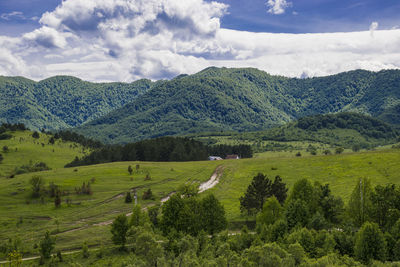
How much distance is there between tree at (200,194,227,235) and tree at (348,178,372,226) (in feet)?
90.7

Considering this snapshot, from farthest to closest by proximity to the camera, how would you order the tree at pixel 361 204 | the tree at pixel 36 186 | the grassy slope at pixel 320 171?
the grassy slope at pixel 320 171, the tree at pixel 36 186, the tree at pixel 361 204

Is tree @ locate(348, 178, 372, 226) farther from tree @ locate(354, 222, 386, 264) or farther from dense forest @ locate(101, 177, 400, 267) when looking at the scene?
tree @ locate(354, 222, 386, 264)

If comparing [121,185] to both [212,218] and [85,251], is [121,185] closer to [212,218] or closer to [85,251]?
[85,251]

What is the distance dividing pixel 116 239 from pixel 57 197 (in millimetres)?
39496

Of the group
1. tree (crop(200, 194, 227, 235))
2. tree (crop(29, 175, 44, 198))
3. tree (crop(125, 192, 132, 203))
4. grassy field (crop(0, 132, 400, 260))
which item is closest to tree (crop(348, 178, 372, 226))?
grassy field (crop(0, 132, 400, 260))

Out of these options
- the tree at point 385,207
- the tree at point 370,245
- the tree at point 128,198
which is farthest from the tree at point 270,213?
the tree at point 128,198

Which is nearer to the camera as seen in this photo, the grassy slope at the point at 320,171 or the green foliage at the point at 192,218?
the green foliage at the point at 192,218

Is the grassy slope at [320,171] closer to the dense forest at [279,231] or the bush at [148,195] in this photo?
the dense forest at [279,231]

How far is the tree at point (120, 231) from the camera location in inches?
2824

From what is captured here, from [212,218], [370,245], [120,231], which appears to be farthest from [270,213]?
[120,231]

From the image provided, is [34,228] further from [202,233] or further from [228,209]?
[228,209]

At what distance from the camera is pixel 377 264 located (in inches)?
2007

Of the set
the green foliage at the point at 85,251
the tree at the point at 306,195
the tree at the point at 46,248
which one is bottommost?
the green foliage at the point at 85,251

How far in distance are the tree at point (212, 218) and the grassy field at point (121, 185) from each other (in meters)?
13.4
